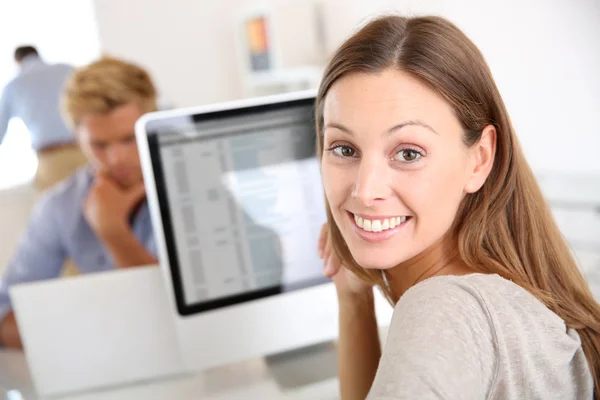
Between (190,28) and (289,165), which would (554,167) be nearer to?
(289,165)

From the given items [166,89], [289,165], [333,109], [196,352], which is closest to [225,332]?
[196,352]

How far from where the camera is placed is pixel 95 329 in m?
1.14

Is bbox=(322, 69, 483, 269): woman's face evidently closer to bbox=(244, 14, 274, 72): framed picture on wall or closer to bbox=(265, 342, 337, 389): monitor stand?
bbox=(265, 342, 337, 389): monitor stand

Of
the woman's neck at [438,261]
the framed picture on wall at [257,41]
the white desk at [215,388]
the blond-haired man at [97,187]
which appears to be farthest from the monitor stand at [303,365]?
the framed picture on wall at [257,41]

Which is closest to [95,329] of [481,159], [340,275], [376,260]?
[340,275]

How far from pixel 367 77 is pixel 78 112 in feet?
4.34

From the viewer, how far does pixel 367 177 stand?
0.69 metres

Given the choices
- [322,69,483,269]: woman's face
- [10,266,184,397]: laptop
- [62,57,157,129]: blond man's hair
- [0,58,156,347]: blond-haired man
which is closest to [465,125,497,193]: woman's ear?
[322,69,483,269]: woman's face

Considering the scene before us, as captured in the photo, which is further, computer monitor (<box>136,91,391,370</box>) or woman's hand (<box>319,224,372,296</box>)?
computer monitor (<box>136,91,391,370</box>)

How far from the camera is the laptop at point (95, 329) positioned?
3.70ft

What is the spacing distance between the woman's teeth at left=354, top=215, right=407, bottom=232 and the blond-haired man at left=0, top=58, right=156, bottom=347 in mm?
1068

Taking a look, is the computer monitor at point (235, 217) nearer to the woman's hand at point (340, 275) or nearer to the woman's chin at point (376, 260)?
the woman's hand at point (340, 275)

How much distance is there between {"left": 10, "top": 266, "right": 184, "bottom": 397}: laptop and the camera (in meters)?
1.13

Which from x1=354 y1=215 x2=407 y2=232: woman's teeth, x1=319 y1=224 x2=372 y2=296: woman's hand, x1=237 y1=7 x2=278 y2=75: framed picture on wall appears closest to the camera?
x1=354 y1=215 x2=407 y2=232: woman's teeth
